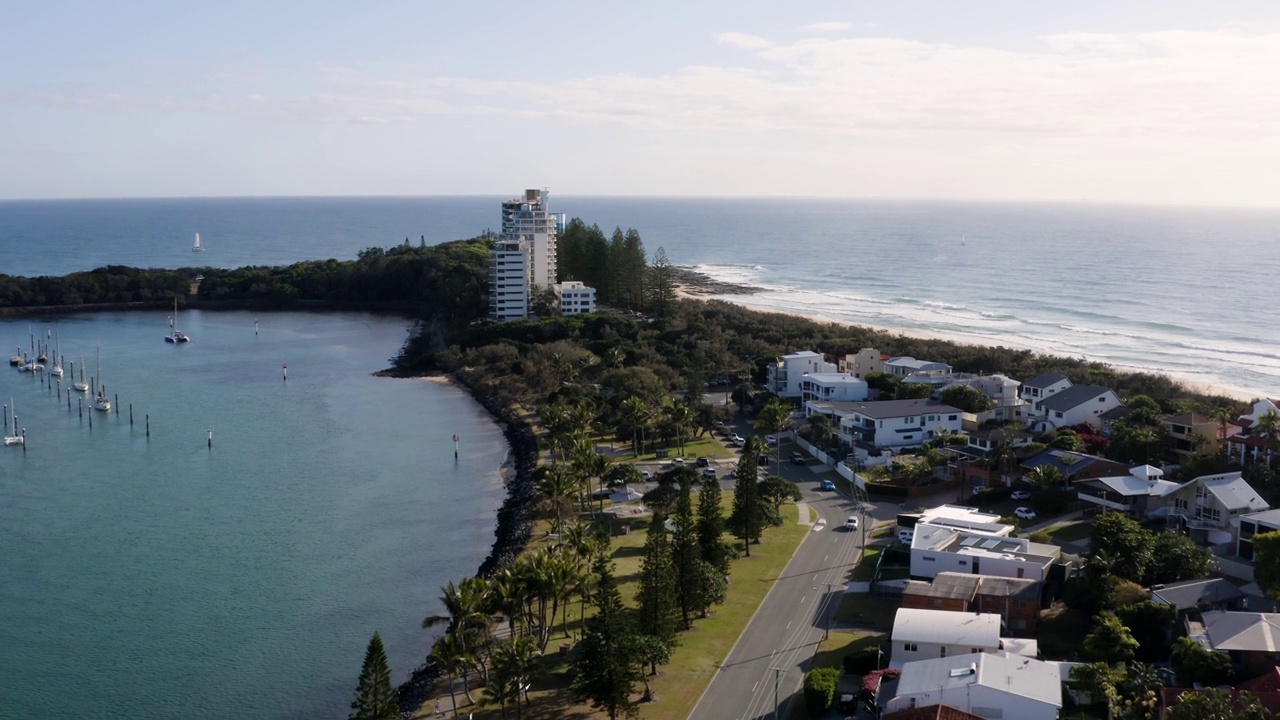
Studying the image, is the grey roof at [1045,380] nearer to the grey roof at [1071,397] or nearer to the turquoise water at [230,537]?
the grey roof at [1071,397]

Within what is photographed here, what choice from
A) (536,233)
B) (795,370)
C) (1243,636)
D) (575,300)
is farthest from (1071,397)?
(536,233)

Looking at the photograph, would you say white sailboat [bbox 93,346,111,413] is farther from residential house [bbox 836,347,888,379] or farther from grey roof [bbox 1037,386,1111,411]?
grey roof [bbox 1037,386,1111,411]

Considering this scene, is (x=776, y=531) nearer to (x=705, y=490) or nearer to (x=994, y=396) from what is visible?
(x=705, y=490)

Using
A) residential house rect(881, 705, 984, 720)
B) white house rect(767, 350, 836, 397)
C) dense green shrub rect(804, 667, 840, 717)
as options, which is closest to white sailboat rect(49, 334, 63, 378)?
white house rect(767, 350, 836, 397)

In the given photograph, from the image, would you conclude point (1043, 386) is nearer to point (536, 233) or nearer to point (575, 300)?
point (575, 300)

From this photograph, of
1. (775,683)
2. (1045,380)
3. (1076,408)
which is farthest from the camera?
(1045,380)
